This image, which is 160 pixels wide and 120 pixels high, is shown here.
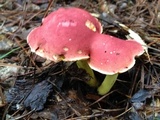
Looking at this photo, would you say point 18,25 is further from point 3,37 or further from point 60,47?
point 60,47

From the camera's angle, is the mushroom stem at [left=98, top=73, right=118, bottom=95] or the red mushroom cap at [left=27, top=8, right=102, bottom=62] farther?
the mushroom stem at [left=98, top=73, right=118, bottom=95]

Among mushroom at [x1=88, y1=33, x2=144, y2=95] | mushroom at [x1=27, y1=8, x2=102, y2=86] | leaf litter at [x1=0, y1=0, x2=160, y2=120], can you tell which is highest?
mushroom at [x1=27, y1=8, x2=102, y2=86]

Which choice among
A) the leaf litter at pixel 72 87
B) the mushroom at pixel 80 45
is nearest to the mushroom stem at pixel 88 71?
the leaf litter at pixel 72 87

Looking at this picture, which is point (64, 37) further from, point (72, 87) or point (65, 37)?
point (72, 87)

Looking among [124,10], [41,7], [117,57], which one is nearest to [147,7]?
[124,10]

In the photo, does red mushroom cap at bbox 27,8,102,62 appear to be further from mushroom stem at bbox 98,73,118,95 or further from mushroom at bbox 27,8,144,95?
mushroom stem at bbox 98,73,118,95

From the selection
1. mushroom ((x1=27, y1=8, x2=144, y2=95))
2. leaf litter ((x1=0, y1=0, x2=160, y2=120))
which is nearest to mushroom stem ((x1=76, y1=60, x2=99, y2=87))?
leaf litter ((x1=0, y1=0, x2=160, y2=120))

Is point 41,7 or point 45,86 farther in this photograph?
point 41,7

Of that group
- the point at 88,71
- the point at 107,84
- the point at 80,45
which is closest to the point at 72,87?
the point at 88,71
